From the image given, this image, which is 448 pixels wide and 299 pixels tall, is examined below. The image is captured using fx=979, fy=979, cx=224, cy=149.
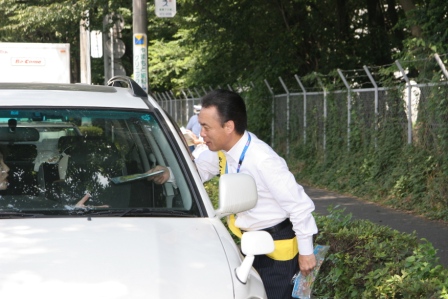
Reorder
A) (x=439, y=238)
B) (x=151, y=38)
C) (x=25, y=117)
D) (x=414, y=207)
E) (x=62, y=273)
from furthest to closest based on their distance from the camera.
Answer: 1. (x=151, y=38)
2. (x=414, y=207)
3. (x=439, y=238)
4. (x=25, y=117)
5. (x=62, y=273)

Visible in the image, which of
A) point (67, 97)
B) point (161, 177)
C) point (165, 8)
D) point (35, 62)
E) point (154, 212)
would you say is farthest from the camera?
point (35, 62)

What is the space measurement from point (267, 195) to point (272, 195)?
0.05 m

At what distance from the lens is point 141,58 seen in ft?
53.7

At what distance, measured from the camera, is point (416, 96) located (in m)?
15.1

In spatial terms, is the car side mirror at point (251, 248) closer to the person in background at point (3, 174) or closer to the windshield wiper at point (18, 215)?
the windshield wiper at point (18, 215)

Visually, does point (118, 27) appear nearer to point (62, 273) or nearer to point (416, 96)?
point (416, 96)

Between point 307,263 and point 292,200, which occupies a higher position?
point 292,200

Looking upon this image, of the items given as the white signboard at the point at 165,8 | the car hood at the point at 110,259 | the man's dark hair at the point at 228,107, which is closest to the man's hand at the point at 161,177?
the man's dark hair at the point at 228,107

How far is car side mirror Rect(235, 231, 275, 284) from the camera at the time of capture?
4.11 meters

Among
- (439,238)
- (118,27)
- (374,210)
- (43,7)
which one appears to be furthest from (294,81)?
(439,238)

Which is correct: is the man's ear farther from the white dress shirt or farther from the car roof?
the car roof

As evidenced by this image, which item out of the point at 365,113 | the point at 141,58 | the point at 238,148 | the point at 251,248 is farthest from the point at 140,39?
the point at 251,248

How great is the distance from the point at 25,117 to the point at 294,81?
19654 mm

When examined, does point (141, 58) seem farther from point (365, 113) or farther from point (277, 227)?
point (277, 227)
